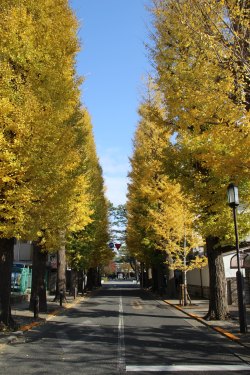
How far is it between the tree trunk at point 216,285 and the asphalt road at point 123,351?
4.23 ft

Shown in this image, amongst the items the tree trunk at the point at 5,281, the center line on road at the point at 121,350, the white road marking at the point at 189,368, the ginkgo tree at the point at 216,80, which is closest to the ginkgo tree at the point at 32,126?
the tree trunk at the point at 5,281

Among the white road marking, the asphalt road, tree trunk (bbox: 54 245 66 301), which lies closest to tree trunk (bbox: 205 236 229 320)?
the asphalt road

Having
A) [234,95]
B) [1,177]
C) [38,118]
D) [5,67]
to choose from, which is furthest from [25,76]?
[234,95]

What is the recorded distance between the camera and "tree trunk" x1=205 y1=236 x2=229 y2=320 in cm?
1488

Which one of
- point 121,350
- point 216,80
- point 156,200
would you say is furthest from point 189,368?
point 156,200

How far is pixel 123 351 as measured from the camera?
912cm

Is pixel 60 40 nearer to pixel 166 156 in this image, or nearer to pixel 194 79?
pixel 166 156

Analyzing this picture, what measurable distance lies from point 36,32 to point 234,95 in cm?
739

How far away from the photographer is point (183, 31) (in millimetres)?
9727

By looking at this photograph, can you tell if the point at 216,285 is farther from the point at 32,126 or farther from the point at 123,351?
the point at 32,126

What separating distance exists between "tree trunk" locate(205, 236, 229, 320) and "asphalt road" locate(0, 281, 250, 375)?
1288mm

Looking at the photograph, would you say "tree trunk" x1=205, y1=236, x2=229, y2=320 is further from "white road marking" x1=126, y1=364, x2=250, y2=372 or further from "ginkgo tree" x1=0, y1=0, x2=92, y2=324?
"white road marking" x1=126, y1=364, x2=250, y2=372

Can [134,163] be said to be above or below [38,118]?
above

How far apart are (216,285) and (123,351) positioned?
22.3ft
